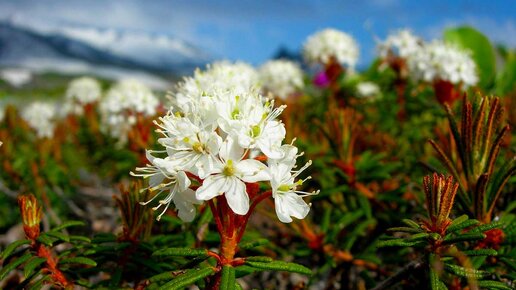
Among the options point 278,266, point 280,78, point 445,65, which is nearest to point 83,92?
point 280,78

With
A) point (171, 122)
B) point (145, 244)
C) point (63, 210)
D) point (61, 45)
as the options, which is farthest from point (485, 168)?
point (61, 45)

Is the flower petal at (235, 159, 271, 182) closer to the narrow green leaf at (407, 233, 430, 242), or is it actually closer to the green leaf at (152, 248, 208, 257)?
the green leaf at (152, 248, 208, 257)

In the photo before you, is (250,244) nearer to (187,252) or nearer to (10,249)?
(187,252)

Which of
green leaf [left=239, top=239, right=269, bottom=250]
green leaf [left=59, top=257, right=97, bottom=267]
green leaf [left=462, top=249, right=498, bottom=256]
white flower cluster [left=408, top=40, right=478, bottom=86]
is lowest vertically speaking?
green leaf [left=59, top=257, right=97, bottom=267]

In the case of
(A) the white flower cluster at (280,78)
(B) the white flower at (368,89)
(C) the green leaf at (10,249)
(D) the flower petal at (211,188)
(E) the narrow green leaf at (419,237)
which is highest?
(B) the white flower at (368,89)

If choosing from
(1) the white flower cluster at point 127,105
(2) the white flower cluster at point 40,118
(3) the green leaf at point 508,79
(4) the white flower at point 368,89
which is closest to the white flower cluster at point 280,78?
(4) the white flower at point 368,89

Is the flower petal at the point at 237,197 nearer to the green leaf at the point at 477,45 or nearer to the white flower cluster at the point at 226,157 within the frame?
the white flower cluster at the point at 226,157

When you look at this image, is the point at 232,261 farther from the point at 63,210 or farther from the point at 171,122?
the point at 63,210

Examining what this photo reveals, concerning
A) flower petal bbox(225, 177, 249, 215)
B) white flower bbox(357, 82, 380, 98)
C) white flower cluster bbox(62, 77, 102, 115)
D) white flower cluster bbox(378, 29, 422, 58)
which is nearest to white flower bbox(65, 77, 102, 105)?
white flower cluster bbox(62, 77, 102, 115)
